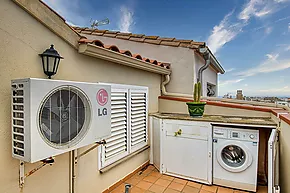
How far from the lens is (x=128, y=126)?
429 cm

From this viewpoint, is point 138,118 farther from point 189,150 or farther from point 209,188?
point 209,188

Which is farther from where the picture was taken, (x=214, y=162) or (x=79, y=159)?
(x=214, y=162)

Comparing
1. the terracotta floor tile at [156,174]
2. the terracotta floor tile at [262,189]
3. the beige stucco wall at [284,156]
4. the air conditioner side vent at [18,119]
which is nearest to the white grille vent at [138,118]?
the terracotta floor tile at [156,174]

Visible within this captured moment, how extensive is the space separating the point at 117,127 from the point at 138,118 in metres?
0.88

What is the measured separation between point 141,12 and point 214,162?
7.38 metres

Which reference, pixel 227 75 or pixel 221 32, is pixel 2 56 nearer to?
pixel 221 32

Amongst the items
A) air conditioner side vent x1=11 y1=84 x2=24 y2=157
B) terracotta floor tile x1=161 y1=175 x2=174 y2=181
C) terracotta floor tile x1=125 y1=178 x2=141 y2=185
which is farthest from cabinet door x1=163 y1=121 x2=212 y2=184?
A: air conditioner side vent x1=11 y1=84 x2=24 y2=157

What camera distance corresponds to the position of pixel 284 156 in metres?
3.50

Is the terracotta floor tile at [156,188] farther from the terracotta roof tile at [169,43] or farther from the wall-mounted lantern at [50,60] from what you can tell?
the terracotta roof tile at [169,43]

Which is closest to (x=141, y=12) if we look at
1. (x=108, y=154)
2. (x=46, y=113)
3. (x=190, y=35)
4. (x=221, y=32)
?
(x=190, y=35)

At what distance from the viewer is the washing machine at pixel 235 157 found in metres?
3.87

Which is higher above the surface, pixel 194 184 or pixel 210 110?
pixel 210 110

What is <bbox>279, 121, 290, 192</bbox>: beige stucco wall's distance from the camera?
10.3 feet

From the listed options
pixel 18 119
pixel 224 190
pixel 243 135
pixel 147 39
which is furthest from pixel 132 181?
pixel 147 39
